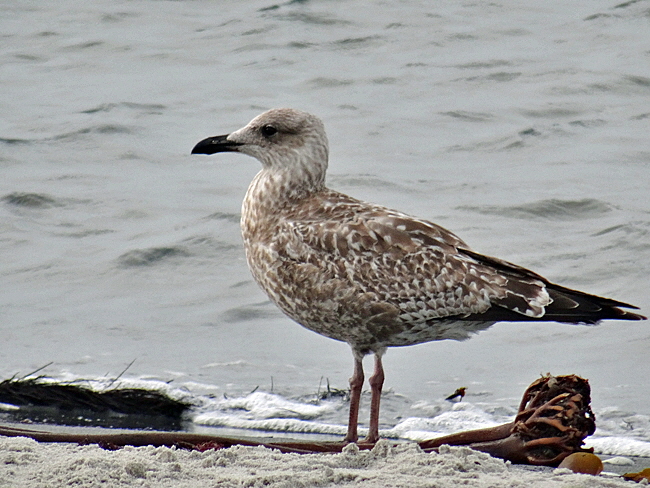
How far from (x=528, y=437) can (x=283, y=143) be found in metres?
2.52

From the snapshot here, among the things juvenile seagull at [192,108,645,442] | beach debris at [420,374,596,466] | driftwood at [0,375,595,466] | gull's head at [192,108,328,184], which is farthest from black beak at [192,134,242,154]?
beach debris at [420,374,596,466]

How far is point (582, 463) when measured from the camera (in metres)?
4.73

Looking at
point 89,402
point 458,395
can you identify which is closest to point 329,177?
point 458,395

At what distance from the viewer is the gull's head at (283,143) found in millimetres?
6484

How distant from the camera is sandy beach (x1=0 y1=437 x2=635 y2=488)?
13.4ft

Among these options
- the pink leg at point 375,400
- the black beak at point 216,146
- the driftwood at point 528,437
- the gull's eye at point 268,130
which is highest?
the gull's eye at point 268,130

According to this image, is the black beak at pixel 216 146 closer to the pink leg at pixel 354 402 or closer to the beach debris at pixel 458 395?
the pink leg at pixel 354 402

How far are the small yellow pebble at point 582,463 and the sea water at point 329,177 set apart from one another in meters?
1.24

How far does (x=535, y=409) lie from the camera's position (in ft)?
15.9

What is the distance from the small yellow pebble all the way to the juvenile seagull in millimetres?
989

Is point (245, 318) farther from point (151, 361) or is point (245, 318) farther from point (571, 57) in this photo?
point (571, 57)

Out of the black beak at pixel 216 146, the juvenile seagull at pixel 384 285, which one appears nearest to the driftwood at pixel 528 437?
the juvenile seagull at pixel 384 285

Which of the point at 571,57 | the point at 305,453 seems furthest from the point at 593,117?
the point at 305,453

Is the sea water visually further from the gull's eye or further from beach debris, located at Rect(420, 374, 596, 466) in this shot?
the gull's eye
